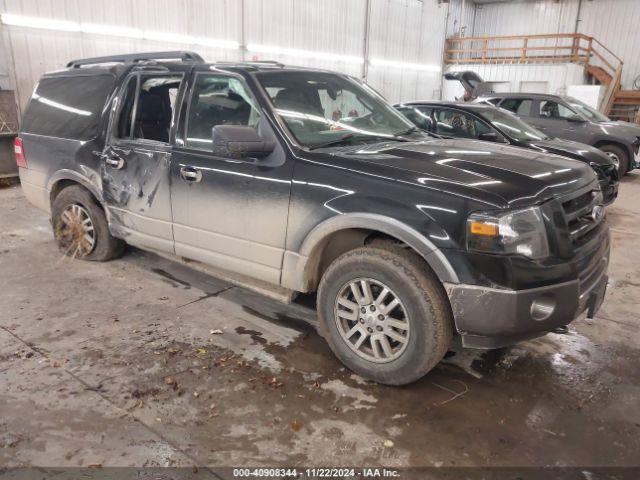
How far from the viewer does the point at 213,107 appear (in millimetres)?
3525

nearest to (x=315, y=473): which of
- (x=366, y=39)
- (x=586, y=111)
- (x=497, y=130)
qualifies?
(x=497, y=130)

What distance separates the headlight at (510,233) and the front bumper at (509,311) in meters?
0.20

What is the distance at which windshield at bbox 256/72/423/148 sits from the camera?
10.7ft

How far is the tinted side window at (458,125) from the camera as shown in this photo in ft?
22.9

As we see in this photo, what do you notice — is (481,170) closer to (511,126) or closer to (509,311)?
(509,311)

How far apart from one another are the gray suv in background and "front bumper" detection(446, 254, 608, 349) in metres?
7.95

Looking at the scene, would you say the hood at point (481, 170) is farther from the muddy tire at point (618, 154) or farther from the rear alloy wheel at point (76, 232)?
the muddy tire at point (618, 154)

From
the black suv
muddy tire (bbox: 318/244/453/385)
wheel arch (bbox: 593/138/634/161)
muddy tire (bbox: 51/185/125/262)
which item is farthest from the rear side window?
wheel arch (bbox: 593/138/634/161)

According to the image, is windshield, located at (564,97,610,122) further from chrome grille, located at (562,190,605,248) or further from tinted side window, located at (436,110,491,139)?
chrome grille, located at (562,190,605,248)

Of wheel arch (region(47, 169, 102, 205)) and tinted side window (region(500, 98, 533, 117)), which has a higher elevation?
tinted side window (region(500, 98, 533, 117))

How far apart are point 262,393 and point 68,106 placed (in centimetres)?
343

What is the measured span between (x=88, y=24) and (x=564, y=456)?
1096 centimetres

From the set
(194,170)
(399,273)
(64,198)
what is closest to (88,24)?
(64,198)

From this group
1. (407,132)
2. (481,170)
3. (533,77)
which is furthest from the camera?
(533,77)
